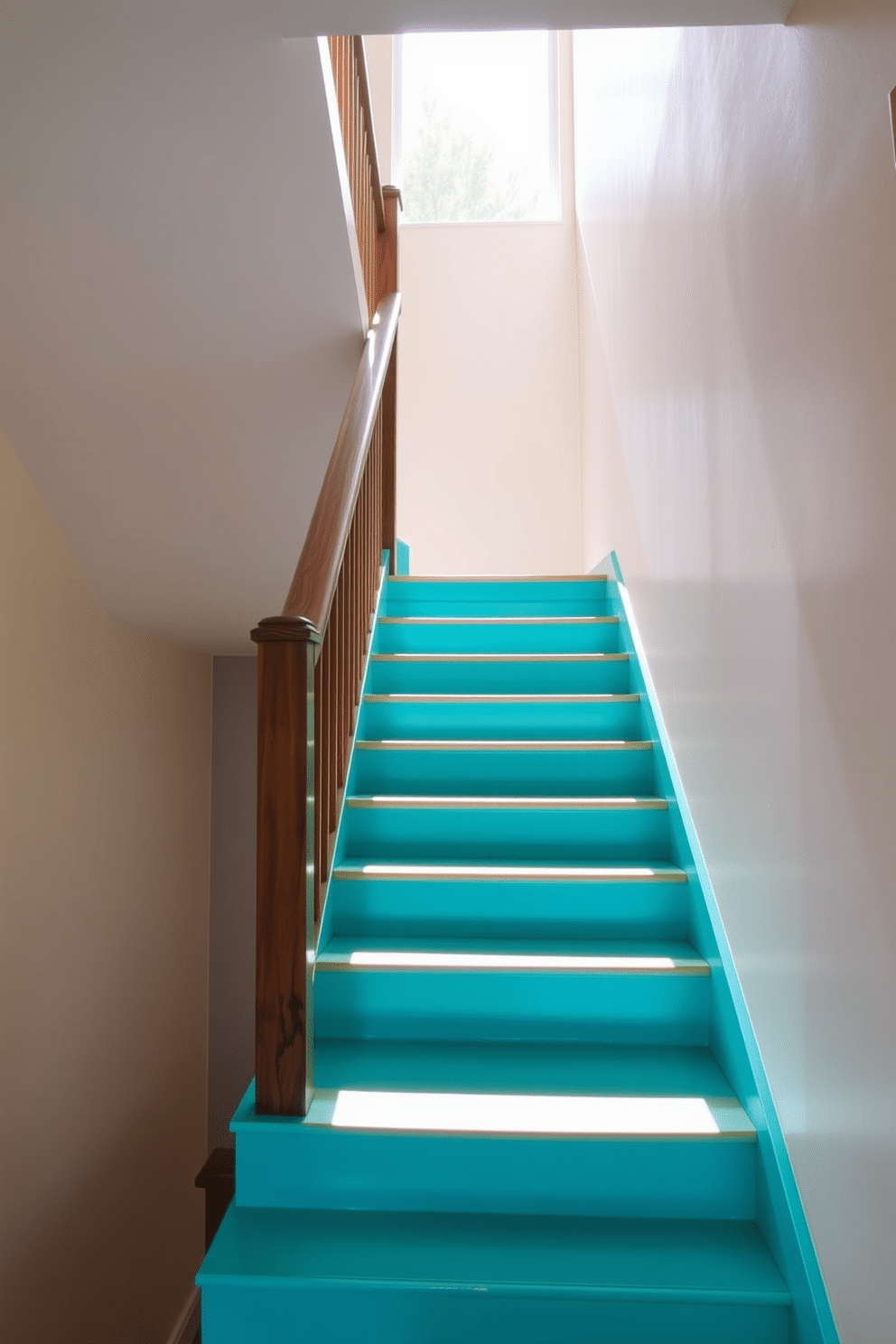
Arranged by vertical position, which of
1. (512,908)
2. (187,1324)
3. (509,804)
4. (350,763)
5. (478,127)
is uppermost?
(478,127)

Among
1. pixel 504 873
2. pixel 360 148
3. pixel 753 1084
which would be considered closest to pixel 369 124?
pixel 360 148

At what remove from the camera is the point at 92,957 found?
364cm

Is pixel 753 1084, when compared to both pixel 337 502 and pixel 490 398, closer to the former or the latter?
pixel 337 502

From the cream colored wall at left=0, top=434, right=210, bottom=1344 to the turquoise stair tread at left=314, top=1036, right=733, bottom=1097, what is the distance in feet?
5.06

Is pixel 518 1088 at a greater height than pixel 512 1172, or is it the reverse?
pixel 518 1088

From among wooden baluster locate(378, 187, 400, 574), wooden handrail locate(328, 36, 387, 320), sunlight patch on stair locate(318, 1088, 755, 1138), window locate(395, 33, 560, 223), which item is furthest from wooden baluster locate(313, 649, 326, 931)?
window locate(395, 33, 560, 223)

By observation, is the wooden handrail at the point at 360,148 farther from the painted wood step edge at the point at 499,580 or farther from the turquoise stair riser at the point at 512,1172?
the turquoise stair riser at the point at 512,1172

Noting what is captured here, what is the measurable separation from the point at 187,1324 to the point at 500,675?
334 centimetres

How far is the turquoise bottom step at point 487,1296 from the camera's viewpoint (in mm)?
1562

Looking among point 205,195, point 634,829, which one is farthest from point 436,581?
point 205,195

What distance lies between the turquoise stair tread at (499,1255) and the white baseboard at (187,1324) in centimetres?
316

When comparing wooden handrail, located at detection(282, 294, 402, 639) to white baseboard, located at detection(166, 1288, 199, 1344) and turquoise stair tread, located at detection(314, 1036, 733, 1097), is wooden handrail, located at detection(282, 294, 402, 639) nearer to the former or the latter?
turquoise stair tread, located at detection(314, 1036, 733, 1097)

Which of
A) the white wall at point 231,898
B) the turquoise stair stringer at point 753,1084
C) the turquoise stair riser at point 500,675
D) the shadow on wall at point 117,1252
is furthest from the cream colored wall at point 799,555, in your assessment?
the white wall at point 231,898

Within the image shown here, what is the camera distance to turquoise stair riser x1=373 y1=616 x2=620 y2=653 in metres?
3.56
